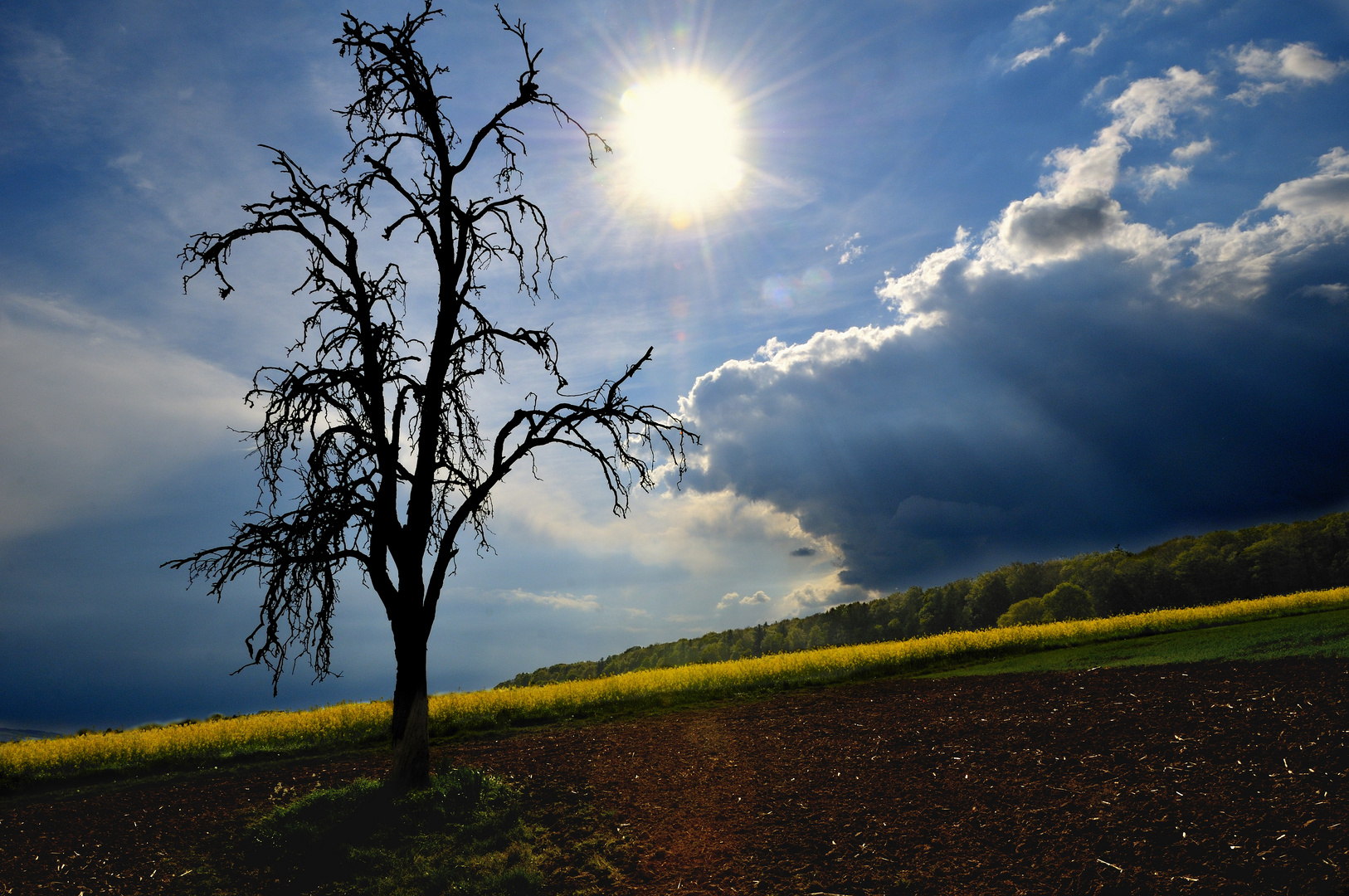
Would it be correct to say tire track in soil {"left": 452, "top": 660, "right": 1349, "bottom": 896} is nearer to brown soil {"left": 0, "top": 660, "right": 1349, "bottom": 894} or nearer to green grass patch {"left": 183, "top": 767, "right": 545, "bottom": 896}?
brown soil {"left": 0, "top": 660, "right": 1349, "bottom": 894}

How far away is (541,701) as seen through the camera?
20.6 m

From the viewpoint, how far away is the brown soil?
7.96 m

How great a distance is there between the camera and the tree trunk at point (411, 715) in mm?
10914

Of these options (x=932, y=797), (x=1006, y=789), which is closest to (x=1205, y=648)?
(x=1006, y=789)

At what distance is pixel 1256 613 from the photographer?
30875mm

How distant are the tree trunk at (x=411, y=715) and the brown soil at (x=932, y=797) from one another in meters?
1.99

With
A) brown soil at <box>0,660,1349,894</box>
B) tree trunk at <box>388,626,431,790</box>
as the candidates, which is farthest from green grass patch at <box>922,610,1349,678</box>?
tree trunk at <box>388,626,431,790</box>

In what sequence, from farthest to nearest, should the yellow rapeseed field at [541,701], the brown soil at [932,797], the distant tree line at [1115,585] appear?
the distant tree line at [1115,585]
the yellow rapeseed field at [541,701]
the brown soil at [932,797]

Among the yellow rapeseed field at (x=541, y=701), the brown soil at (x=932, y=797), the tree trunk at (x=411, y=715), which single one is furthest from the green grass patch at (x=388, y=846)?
the yellow rapeseed field at (x=541, y=701)

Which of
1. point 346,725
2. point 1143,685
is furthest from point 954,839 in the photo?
point 346,725

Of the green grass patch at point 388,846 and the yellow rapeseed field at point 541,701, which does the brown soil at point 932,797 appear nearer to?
the green grass patch at point 388,846

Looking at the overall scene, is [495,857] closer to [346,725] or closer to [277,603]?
[277,603]

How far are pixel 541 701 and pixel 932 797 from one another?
13483mm

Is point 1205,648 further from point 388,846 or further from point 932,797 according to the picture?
point 388,846
